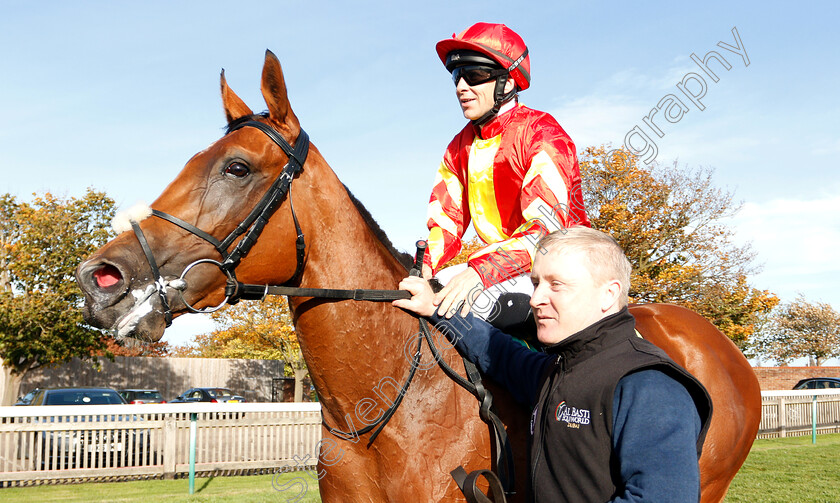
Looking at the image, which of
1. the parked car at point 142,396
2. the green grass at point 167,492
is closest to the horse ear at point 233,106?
the green grass at point 167,492

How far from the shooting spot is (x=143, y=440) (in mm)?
9742

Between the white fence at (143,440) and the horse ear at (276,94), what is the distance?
8.31 metres

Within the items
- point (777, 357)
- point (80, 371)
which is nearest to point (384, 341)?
point (80, 371)

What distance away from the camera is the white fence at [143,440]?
9.18 meters

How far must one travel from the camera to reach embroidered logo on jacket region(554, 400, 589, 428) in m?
1.70

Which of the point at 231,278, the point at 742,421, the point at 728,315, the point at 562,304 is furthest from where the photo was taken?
the point at 728,315

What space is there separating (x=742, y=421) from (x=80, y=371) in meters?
29.1

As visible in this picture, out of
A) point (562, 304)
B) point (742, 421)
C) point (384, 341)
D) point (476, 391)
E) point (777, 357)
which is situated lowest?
point (777, 357)

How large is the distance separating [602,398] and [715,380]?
2063 mm

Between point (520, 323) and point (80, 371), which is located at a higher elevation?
point (520, 323)

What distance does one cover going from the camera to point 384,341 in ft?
8.25

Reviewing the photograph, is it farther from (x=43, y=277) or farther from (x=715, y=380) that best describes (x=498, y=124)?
(x=43, y=277)

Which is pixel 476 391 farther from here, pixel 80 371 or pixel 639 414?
pixel 80 371

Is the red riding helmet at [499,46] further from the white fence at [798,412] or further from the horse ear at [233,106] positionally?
the white fence at [798,412]
